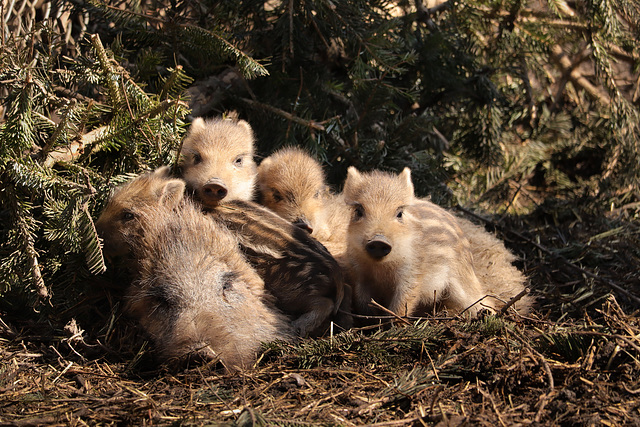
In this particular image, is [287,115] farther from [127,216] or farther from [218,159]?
[127,216]

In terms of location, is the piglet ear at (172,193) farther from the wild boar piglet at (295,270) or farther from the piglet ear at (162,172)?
the wild boar piglet at (295,270)

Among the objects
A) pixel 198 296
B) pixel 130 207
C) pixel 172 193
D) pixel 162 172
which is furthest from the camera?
pixel 162 172

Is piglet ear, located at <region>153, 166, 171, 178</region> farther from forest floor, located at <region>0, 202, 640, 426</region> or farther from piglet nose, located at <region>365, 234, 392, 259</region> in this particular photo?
piglet nose, located at <region>365, 234, 392, 259</region>

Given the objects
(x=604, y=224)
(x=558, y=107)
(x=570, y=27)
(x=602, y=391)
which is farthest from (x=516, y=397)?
(x=558, y=107)

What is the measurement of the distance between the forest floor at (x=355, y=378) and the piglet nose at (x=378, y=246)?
0.47 m

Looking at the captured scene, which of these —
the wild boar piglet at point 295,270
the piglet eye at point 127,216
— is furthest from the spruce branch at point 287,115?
the piglet eye at point 127,216

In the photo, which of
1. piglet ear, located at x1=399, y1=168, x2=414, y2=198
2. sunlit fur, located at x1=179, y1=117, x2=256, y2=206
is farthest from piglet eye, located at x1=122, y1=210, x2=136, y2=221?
piglet ear, located at x1=399, y1=168, x2=414, y2=198

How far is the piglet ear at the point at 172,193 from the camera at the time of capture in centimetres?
375

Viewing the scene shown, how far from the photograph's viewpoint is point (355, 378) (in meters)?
3.03

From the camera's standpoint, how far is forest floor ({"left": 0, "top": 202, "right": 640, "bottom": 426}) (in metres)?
2.62

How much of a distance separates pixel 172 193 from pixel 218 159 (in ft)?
1.74

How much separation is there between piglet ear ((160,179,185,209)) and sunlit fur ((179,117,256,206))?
0.25m

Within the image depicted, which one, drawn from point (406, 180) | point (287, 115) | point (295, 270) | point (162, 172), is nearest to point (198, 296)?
point (295, 270)

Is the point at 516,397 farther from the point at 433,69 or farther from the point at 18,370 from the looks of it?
the point at 433,69
